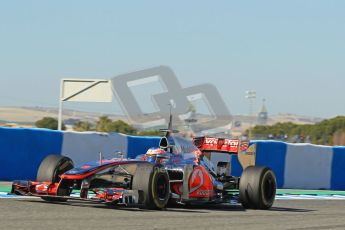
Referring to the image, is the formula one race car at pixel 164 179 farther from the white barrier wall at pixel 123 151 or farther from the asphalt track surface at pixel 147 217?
the white barrier wall at pixel 123 151

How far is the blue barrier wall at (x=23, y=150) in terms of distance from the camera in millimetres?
17016

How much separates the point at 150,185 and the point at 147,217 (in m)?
0.99

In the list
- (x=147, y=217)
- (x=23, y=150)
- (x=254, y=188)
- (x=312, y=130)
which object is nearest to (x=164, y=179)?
(x=147, y=217)

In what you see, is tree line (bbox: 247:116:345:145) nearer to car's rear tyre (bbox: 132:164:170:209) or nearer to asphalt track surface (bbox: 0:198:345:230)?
asphalt track surface (bbox: 0:198:345:230)

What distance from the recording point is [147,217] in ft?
33.6

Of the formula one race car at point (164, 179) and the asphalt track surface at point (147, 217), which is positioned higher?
the formula one race car at point (164, 179)

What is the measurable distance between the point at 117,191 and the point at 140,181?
36 cm

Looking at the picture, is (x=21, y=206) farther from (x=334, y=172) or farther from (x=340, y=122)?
(x=340, y=122)

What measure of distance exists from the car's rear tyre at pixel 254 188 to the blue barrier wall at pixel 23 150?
581cm

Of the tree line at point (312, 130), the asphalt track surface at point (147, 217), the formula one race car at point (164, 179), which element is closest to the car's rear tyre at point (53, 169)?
the formula one race car at point (164, 179)

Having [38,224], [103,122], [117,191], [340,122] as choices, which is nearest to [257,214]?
[117,191]

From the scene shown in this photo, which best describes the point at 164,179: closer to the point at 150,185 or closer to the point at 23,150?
the point at 150,185

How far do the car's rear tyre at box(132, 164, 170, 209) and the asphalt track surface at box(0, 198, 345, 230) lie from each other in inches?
6.5

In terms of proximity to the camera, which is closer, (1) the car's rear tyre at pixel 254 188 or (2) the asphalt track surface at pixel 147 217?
(2) the asphalt track surface at pixel 147 217
